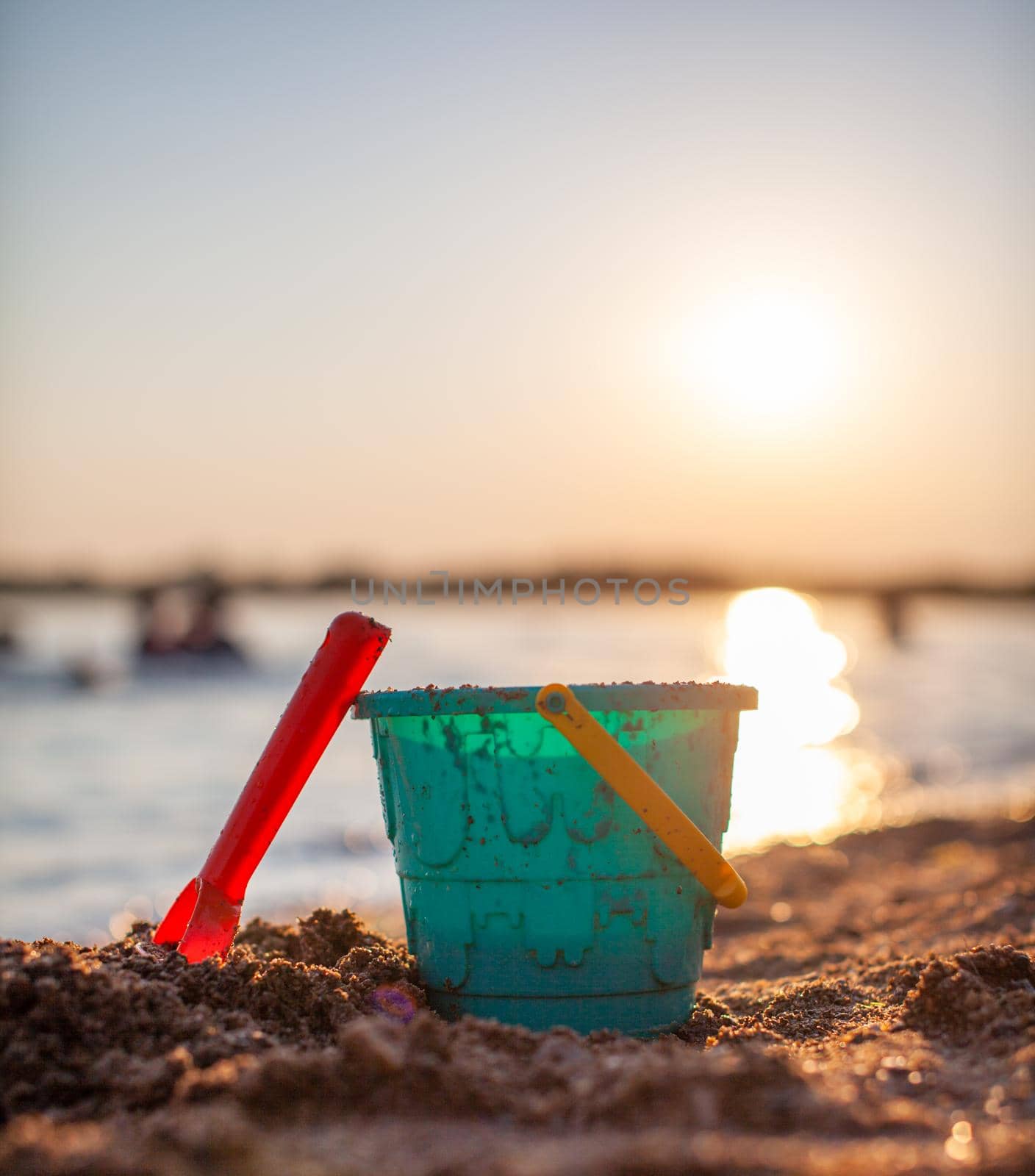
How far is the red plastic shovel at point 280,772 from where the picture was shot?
252cm

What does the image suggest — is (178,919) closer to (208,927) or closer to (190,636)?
(208,927)

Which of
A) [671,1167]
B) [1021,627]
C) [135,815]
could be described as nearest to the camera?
[671,1167]

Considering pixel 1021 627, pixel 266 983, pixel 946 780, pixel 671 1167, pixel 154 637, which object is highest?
pixel 1021 627

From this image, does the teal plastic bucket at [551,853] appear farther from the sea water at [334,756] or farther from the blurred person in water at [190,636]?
the blurred person in water at [190,636]

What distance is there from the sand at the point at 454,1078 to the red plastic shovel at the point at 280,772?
105 mm

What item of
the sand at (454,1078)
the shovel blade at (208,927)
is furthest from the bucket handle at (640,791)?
the shovel blade at (208,927)

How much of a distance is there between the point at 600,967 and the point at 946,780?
957 cm

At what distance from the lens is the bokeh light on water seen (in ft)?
28.1

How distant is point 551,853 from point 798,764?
33.6ft

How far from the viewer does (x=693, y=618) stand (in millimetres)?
53031

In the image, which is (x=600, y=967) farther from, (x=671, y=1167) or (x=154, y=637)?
(x=154, y=637)

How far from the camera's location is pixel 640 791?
2271 millimetres

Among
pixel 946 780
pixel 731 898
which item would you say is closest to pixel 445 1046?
pixel 731 898

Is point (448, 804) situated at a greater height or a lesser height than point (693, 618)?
lesser
